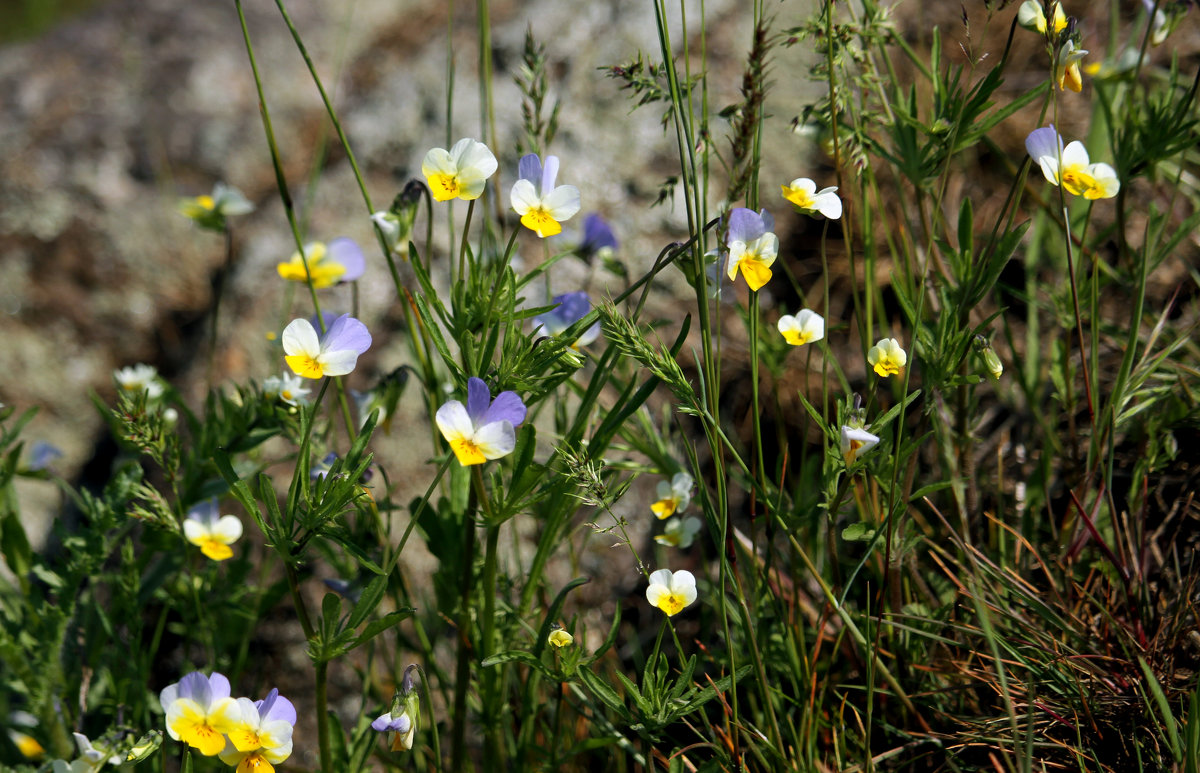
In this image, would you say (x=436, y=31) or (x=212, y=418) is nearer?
(x=212, y=418)

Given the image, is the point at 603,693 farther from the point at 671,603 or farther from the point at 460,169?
the point at 460,169

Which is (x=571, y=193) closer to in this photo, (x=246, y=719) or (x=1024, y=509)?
(x=246, y=719)

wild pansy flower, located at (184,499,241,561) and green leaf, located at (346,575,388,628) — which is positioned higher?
green leaf, located at (346,575,388,628)

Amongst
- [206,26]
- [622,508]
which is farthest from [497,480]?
[206,26]

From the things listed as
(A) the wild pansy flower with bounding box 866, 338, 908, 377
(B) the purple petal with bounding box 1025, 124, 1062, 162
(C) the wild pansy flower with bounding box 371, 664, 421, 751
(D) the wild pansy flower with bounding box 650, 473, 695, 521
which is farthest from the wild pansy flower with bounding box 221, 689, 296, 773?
(B) the purple petal with bounding box 1025, 124, 1062, 162

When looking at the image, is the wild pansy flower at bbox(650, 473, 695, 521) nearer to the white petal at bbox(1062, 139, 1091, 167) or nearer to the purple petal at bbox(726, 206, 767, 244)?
the purple petal at bbox(726, 206, 767, 244)

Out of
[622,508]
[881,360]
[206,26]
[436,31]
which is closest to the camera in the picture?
[881,360]
